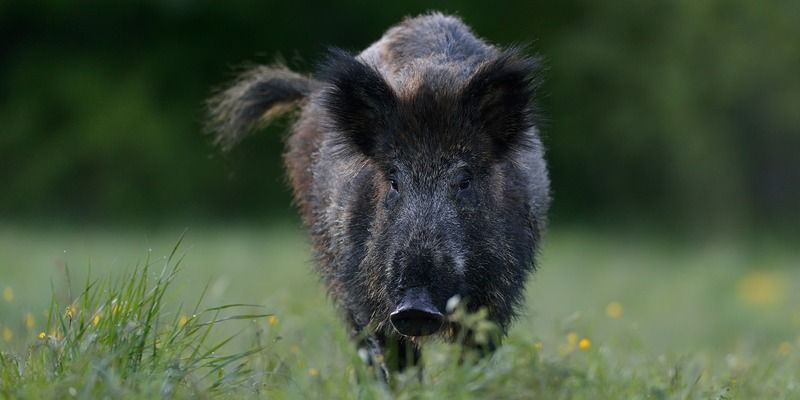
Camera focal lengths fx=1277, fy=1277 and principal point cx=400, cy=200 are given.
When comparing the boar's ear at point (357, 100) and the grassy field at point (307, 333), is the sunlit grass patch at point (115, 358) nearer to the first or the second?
the grassy field at point (307, 333)

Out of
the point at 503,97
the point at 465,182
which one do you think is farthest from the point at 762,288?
the point at 465,182

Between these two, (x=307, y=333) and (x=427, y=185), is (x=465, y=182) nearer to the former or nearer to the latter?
(x=427, y=185)

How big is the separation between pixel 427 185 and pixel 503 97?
61 centimetres

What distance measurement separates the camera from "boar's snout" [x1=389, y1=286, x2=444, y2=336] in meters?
4.64

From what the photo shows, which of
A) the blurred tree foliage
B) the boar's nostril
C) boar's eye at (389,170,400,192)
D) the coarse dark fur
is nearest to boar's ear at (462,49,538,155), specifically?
the coarse dark fur

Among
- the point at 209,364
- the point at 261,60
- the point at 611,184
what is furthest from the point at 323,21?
the point at 209,364

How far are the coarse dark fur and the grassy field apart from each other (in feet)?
0.82

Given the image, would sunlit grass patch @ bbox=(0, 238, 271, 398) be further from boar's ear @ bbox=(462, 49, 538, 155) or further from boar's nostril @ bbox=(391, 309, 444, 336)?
boar's ear @ bbox=(462, 49, 538, 155)

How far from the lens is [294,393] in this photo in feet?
12.7

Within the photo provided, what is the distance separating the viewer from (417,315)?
184 inches

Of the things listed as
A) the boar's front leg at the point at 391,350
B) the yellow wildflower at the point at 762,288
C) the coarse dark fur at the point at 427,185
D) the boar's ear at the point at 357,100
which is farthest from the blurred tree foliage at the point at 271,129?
the boar's front leg at the point at 391,350

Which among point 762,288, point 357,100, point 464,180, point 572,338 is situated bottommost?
point 762,288

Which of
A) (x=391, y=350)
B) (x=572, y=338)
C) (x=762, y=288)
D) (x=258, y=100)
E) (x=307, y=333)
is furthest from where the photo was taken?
(x=762, y=288)

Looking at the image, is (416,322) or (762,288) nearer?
(416,322)
